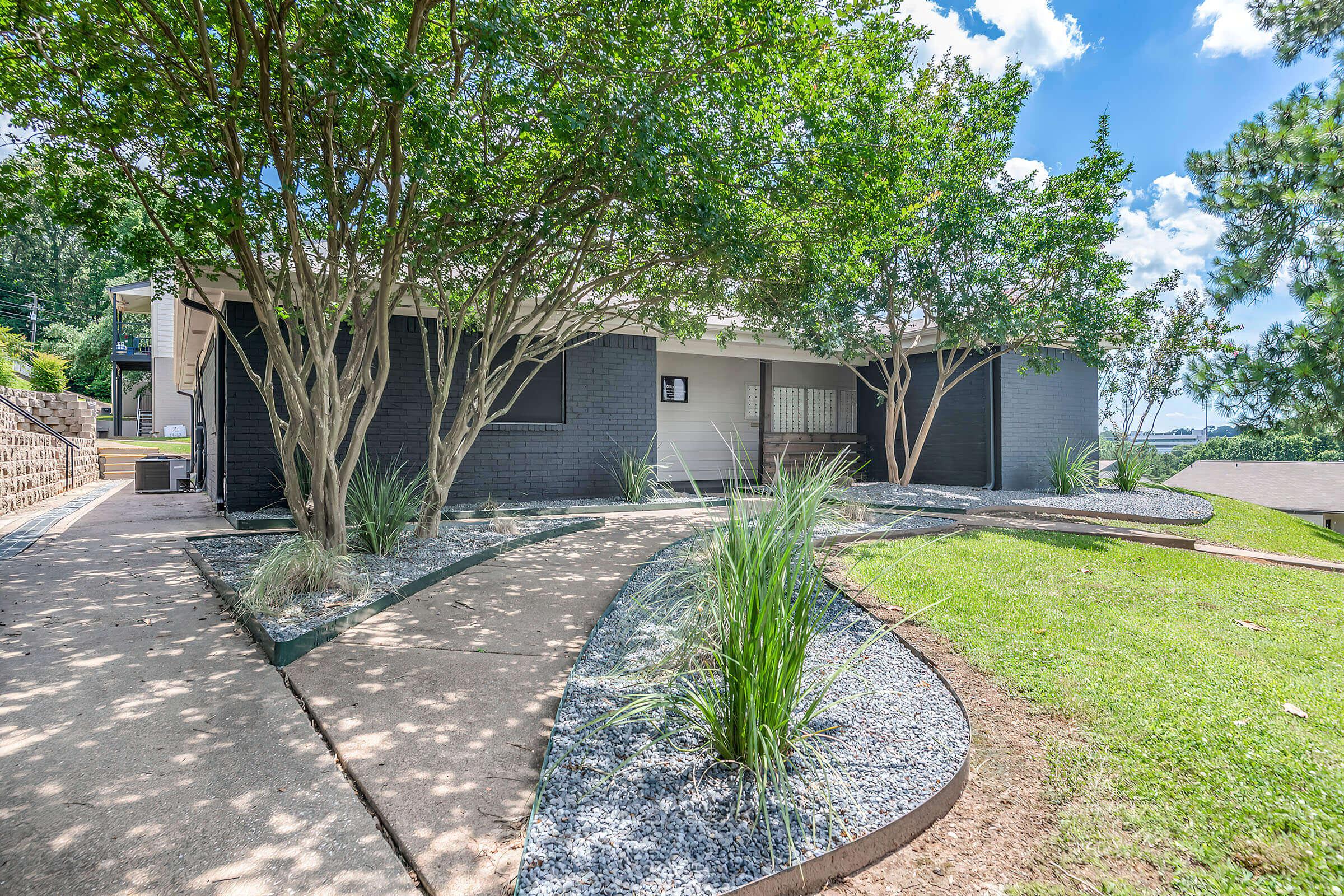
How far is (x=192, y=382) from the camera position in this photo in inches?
516

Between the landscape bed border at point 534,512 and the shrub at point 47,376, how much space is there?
1472 centimetres

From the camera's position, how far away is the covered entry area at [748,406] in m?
10.8

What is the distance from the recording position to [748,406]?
11867 millimetres

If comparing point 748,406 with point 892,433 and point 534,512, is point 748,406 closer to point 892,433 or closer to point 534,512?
point 892,433

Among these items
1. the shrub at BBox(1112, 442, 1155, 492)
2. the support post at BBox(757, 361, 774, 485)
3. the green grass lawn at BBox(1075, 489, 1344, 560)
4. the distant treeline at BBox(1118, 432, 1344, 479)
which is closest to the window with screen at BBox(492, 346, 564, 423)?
the support post at BBox(757, 361, 774, 485)

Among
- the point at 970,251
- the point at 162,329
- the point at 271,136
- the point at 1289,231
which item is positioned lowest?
the point at 271,136

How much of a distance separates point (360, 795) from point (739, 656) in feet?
3.93

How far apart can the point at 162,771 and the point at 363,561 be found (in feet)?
9.14

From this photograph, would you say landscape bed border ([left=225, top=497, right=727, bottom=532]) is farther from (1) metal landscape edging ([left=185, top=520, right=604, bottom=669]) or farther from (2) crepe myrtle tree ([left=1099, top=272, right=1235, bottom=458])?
(2) crepe myrtle tree ([left=1099, top=272, right=1235, bottom=458])

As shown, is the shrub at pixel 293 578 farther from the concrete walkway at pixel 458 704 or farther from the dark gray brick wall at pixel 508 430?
the dark gray brick wall at pixel 508 430

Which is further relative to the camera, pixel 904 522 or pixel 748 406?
pixel 748 406

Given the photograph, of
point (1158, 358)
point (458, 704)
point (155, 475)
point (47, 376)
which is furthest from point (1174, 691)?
point (47, 376)

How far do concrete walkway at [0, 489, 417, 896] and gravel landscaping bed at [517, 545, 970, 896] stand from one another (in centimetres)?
42

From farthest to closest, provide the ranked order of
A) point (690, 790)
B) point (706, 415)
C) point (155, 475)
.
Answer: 1. point (706, 415)
2. point (155, 475)
3. point (690, 790)
